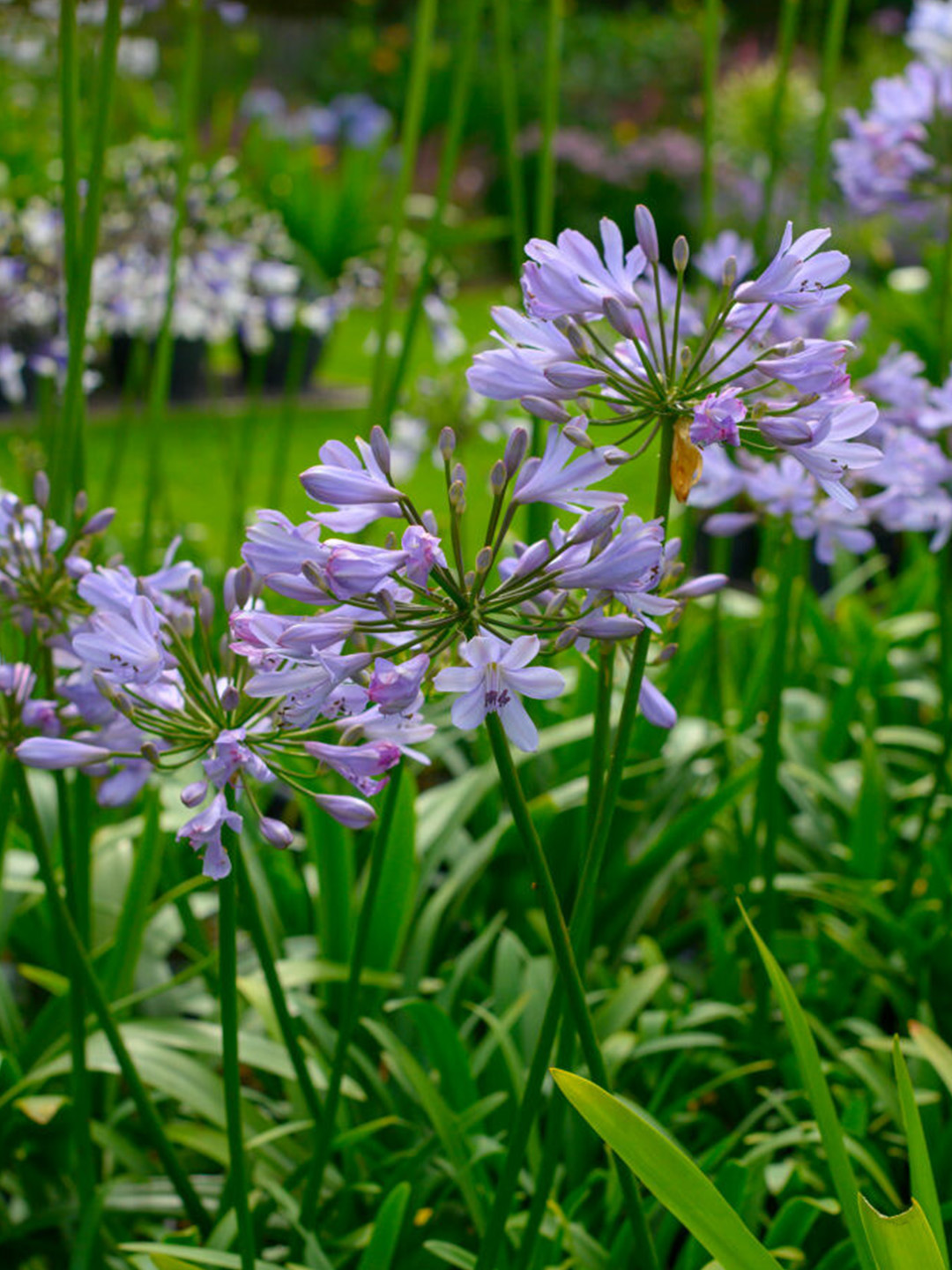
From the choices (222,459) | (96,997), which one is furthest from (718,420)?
(222,459)

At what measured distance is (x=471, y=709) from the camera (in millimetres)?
985

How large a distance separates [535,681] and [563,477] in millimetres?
179

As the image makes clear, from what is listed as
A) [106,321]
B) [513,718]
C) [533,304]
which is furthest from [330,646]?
[106,321]

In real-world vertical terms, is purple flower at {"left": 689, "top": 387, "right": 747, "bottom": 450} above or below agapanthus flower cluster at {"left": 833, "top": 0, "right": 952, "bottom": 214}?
below

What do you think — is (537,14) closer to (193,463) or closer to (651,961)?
(193,463)

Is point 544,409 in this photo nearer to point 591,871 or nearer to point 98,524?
point 591,871

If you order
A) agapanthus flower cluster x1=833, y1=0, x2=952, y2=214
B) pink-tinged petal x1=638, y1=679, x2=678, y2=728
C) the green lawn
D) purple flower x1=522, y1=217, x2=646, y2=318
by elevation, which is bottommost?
the green lawn

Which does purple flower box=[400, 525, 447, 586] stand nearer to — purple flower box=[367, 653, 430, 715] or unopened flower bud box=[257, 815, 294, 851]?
purple flower box=[367, 653, 430, 715]

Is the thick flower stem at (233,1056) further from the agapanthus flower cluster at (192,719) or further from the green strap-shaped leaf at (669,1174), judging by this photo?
the green strap-shaped leaf at (669,1174)

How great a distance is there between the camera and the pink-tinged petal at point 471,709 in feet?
3.18

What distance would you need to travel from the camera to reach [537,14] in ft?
53.2

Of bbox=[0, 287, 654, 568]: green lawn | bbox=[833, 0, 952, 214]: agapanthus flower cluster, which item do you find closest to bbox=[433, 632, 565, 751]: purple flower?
bbox=[833, 0, 952, 214]: agapanthus flower cluster

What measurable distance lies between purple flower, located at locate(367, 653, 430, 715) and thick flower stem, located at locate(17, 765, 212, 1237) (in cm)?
61

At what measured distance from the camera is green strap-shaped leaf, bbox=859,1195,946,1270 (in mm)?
1062
